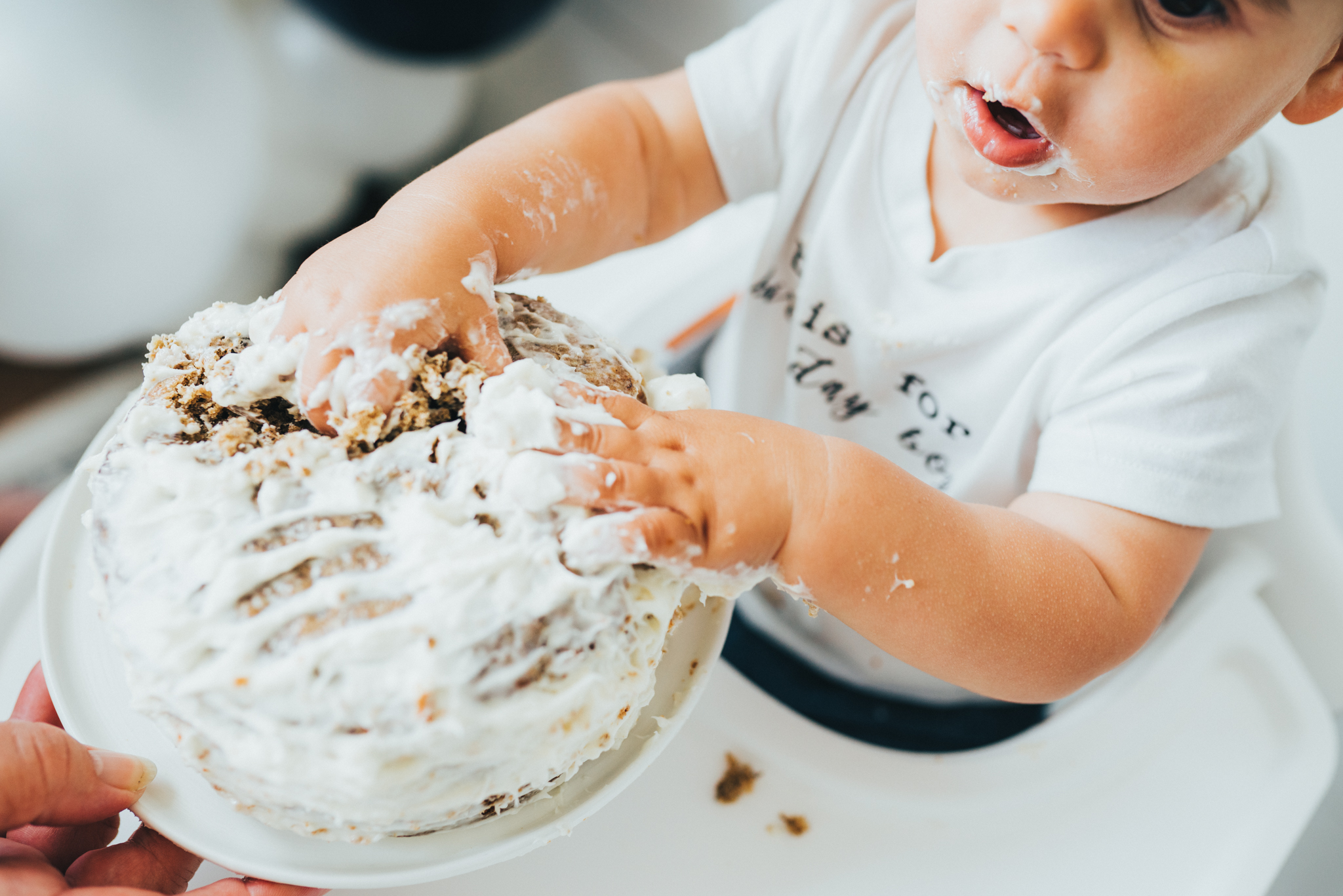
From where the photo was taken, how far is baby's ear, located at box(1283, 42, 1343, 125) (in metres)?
0.42

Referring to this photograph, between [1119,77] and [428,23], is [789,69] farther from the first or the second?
[428,23]

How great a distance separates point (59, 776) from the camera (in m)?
0.38

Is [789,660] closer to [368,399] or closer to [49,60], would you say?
[368,399]

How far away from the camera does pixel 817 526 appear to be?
0.39m

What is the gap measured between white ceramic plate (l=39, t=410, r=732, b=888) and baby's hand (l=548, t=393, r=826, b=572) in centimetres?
9

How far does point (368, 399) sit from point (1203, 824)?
599mm

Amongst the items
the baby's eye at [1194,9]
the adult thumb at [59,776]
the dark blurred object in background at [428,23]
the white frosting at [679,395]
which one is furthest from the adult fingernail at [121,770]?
the dark blurred object in background at [428,23]

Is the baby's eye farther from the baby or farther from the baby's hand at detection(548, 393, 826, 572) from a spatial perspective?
the baby's hand at detection(548, 393, 826, 572)

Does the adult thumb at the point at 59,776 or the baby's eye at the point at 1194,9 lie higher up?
the baby's eye at the point at 1194,9

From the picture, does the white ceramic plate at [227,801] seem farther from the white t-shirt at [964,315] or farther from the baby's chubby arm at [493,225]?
the white t-shirt at [964,315]

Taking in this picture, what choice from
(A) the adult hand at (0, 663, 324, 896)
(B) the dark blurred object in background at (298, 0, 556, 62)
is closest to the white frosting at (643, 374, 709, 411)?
(A) the adult hand at (0, 663, 324, 896)

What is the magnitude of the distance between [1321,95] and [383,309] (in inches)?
19.1

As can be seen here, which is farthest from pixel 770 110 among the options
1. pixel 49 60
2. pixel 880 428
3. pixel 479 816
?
pixel 49 60

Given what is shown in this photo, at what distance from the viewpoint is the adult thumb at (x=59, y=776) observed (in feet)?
1.24
